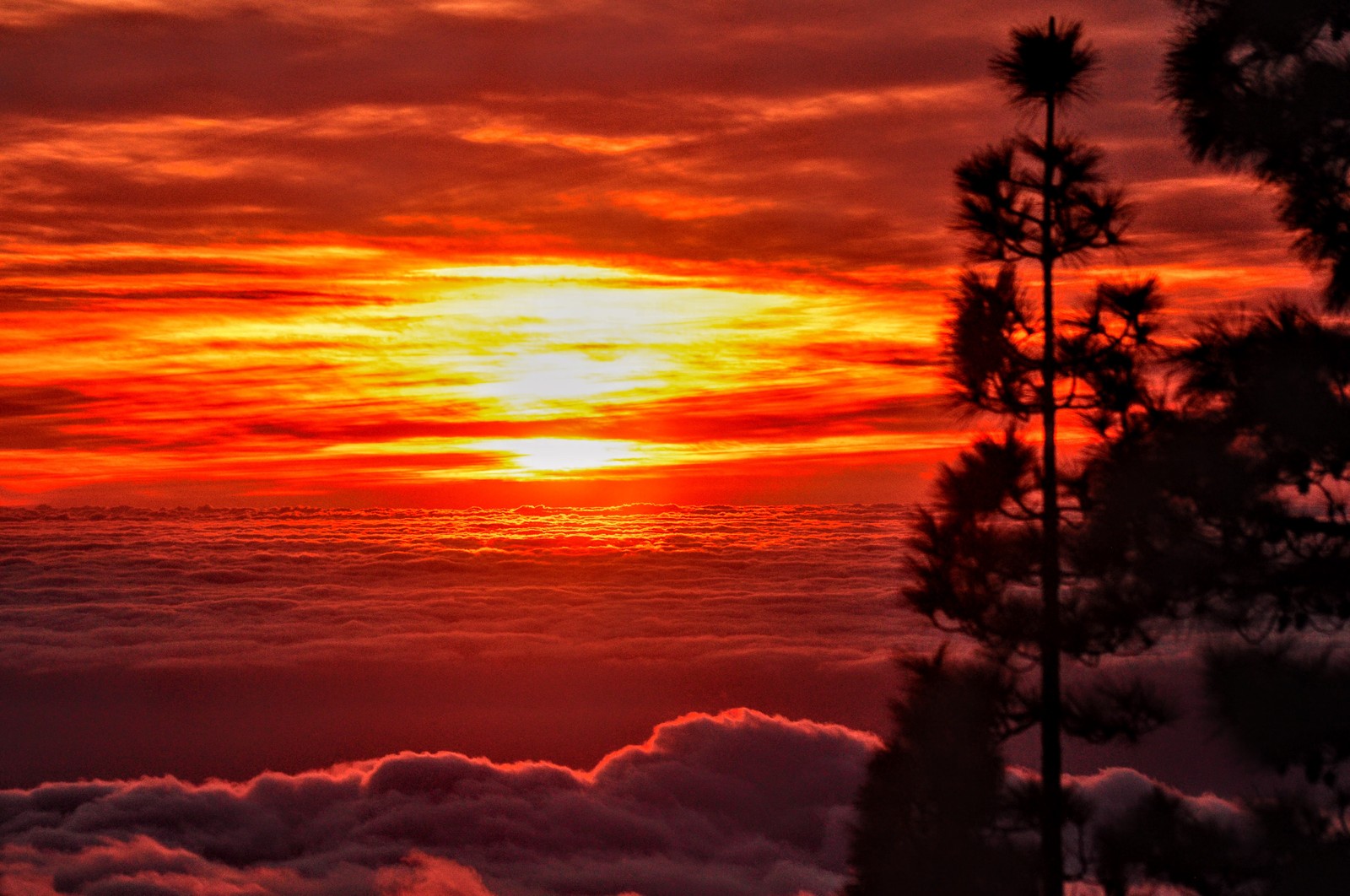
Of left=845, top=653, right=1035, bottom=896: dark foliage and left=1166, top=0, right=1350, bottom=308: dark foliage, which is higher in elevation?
left=1166, top=0, right=1350, bottom=308: dark foliage

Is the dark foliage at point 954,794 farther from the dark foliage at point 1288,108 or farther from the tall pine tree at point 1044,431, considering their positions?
the dark foliage at point 1288,108

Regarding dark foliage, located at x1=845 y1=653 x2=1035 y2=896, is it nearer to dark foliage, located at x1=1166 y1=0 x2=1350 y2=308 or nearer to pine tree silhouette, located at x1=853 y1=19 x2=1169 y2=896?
pine tree silhouette, located at x1=853 y1=19 x2=1169 y2=896

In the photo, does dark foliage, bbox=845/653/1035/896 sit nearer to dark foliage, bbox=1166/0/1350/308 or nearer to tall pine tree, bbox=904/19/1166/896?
tall pine tree, bbox=904/19/1166/896

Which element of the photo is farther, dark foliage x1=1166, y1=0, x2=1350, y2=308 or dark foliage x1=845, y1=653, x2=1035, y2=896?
dark foliage x1=845, y1=653, x2=1035, y2=896

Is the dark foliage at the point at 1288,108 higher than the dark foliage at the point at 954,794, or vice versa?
the dark foliage at the point at 1288,108

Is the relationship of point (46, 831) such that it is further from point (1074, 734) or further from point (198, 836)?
point (1074, 734)

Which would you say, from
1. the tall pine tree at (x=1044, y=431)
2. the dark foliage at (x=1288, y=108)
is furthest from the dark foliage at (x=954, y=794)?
the dark foliage at (x=1288, y=108)

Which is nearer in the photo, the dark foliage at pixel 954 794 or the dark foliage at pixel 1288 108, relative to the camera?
the dark foliage at pixel 1288 108

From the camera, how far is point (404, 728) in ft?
383

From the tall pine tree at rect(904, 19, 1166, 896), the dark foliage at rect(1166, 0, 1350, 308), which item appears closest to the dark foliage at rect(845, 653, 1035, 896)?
the tall pine tree at rect(904, 19, 1166, 896)

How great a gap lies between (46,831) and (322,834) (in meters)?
15.0

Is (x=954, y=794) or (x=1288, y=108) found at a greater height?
(x=1288, y=108)

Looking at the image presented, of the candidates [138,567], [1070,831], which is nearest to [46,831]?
[1070,831]

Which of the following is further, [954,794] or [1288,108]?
[954,794]
